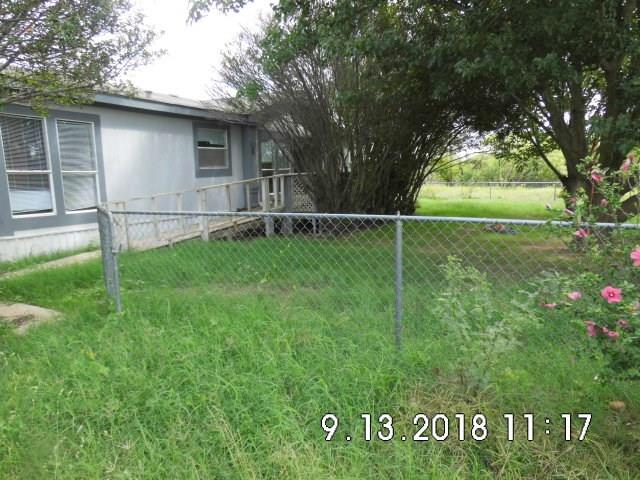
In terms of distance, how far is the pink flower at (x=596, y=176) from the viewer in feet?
6.82

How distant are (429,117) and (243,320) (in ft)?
26.1

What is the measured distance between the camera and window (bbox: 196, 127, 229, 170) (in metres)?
10.9

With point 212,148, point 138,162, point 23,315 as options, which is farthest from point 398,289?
point 212,148

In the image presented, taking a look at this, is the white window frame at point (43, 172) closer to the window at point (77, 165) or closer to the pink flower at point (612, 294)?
the window at point (77, 165)

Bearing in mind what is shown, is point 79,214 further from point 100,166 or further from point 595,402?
point 595,402

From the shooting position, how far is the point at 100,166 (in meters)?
8.48

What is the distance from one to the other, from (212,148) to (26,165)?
4.63 meters

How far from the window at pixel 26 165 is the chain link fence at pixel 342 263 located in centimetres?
153

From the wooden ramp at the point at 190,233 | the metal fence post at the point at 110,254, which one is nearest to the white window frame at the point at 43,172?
the wooden ramp at the point at 190,233

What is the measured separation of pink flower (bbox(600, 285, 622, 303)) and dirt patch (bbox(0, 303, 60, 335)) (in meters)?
4.37

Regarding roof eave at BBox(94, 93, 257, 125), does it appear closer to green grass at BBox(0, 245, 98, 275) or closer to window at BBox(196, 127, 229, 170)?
window at BBox(196, 127, 229, 170)

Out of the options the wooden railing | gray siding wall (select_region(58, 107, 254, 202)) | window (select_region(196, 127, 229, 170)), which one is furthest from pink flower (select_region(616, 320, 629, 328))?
window (select_region(196, 127, 229, 170))
